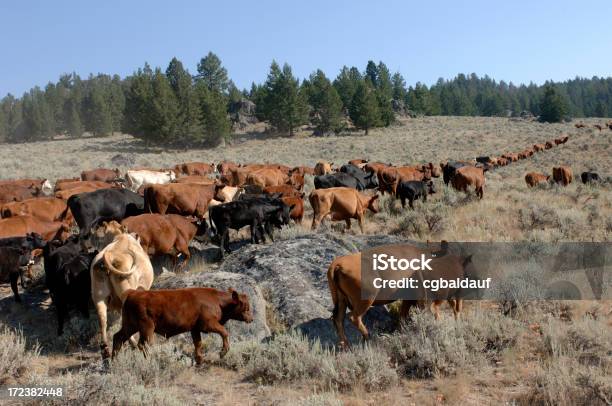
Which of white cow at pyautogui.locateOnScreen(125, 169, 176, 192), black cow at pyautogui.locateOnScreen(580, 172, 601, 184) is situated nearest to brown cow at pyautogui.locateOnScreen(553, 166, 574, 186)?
black cow at pyautogui.locateOnScreen(580, 172, 601, 184)

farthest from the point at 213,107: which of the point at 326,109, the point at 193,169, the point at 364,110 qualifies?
the point at 193,169

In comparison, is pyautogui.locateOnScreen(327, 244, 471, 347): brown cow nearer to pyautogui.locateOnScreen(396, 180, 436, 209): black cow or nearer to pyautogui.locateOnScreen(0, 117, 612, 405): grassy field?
pyautogui.locateOnScreen(0, 117, 612, 405): grassy field

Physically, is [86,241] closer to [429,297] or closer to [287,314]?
[287,314]

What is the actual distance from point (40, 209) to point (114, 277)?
7593 millimetres

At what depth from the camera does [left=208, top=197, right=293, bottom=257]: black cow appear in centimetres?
1170

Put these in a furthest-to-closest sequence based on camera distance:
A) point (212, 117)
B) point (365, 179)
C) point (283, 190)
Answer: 1. point (212, 117)
2. point (365, 179)
3. point (283, 190)

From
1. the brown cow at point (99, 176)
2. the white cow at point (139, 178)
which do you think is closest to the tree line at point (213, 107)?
the brown cow at point (99, 176)

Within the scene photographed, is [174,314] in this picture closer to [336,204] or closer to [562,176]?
[336,204]

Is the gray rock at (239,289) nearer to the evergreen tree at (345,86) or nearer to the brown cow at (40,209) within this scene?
the brown cow at (40,209)

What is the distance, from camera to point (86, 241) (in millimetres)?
9852

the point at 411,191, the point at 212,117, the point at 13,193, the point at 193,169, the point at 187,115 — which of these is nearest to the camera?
the point at 13,193

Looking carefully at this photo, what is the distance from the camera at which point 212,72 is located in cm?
9075

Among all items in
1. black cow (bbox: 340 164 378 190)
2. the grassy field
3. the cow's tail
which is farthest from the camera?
black cow (bbox: 340 164 378 190)

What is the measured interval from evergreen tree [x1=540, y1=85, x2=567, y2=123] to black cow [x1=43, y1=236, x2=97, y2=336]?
8905 centimetres
